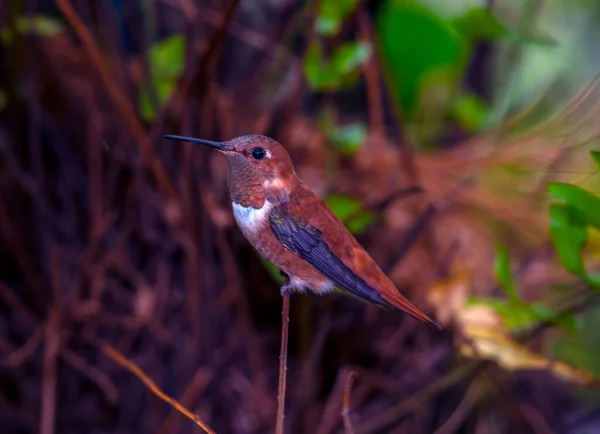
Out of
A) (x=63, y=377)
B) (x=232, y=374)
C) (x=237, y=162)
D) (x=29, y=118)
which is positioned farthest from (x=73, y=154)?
(x=237, y=162)

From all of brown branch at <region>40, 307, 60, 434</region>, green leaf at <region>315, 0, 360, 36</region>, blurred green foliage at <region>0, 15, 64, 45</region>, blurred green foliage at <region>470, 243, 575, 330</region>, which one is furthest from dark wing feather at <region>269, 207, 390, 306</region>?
blurred green foliage at <region>0, 15, 64, 45</region>

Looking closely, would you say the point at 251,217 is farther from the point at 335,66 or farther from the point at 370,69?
the point at 370,69

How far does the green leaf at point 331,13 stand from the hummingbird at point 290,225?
22.7 inches

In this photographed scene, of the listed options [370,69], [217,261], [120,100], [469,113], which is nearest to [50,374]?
[217,261]

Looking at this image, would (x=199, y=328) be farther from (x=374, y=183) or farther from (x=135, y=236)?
(x=374, y=183)

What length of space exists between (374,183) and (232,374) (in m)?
0.61

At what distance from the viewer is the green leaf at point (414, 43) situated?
56.0 inches

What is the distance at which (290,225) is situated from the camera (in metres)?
0.54

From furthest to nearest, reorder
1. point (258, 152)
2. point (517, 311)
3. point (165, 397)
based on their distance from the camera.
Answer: point (517, 311) → point (165, 397) → point (258, 152)

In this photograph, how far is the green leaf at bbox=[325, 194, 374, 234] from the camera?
3.13 ft

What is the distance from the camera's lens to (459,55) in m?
1.47

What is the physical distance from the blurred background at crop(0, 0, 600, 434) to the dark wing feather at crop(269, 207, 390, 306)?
0.41 metres

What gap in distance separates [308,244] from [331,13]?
654mm

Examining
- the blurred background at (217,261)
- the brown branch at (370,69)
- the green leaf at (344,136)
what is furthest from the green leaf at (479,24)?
the green leaf at (344,136)
